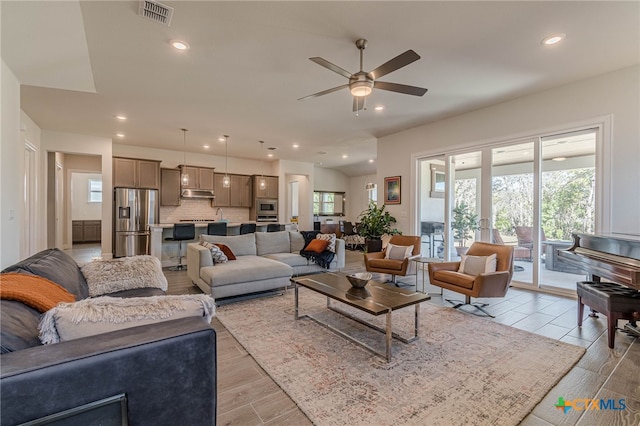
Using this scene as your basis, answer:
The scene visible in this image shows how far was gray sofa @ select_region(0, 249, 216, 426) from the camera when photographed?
91cm

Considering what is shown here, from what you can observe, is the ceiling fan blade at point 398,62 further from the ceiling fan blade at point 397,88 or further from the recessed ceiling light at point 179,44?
the recessed ceiling light at point 179,44

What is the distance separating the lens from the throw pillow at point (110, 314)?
3.85ft

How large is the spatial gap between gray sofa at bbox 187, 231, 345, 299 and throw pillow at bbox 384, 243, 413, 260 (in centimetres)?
93

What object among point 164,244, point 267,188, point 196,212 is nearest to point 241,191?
point 267,188

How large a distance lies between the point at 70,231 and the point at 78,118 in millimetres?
5201

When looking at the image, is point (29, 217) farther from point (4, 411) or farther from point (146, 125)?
point (4, 411)

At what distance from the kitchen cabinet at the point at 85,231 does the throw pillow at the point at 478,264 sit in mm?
11350

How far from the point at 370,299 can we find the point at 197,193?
6826mm

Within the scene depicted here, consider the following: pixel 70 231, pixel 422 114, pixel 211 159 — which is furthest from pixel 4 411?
pixel 70 231

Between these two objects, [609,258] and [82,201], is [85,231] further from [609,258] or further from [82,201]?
[609,258]

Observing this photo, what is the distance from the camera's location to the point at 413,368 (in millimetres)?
2160

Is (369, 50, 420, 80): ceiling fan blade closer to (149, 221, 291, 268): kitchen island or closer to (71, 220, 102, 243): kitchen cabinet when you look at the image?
(149, 221, 291, 268): kitchen island

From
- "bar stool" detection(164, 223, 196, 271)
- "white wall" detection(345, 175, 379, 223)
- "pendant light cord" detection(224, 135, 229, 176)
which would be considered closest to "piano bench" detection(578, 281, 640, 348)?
"bar stool" detection(164, 223, 196, 271)

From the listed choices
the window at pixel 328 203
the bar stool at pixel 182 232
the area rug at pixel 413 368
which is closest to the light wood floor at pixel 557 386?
the area rug at pixel 413 368
